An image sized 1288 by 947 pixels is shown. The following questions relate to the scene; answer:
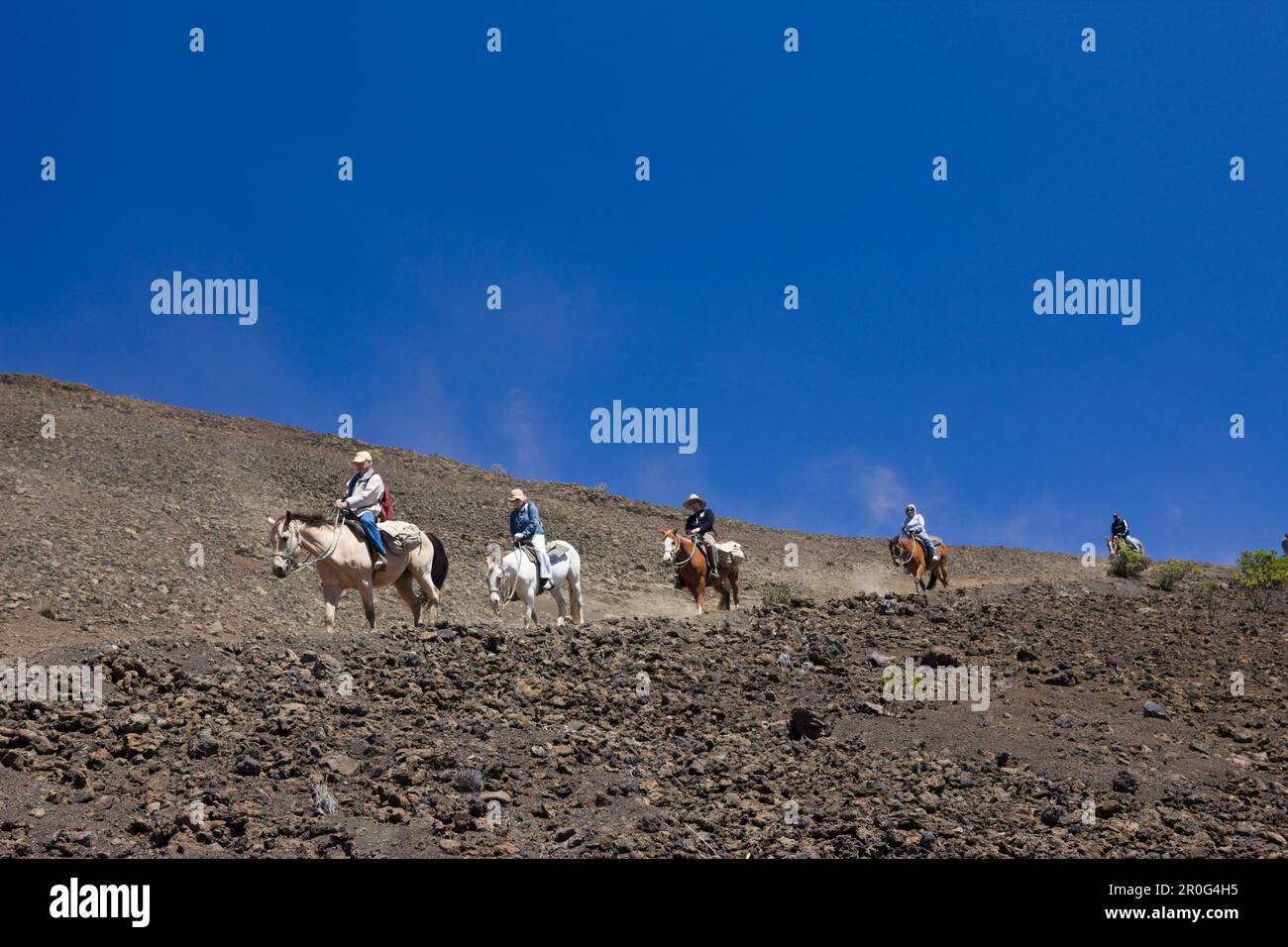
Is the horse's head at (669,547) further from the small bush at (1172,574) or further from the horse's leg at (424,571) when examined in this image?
the small bush at (1172,574)

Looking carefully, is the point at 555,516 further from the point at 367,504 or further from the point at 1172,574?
the point at 367,504

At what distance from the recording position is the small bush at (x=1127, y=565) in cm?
3844

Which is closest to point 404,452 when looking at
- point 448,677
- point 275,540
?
point 275,540

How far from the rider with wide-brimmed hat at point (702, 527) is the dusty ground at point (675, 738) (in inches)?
162

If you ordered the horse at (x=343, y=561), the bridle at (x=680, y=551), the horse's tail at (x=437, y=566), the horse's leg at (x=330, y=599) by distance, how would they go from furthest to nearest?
the bridle at (x=680, y=551) < the horse's tail at (x=437, y=566) < the horse's leg at (x=330, y=599) < the horse at (x=343, y=561)

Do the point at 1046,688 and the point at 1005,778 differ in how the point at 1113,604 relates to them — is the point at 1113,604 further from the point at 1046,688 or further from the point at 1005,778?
the point at 1005,778

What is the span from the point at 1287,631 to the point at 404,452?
3927 centimetres

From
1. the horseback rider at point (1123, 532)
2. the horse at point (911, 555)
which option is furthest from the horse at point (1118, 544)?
Answer: the horse at point (911, 555)

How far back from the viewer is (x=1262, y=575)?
1161 inches

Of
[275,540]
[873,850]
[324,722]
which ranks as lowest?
[873,850]

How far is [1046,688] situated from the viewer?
52.3 ft

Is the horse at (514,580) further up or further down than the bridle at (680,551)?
further down

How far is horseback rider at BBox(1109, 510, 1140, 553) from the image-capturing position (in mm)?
42200

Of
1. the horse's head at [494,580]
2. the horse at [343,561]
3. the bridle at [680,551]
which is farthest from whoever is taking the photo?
the bridle at [680,551]
